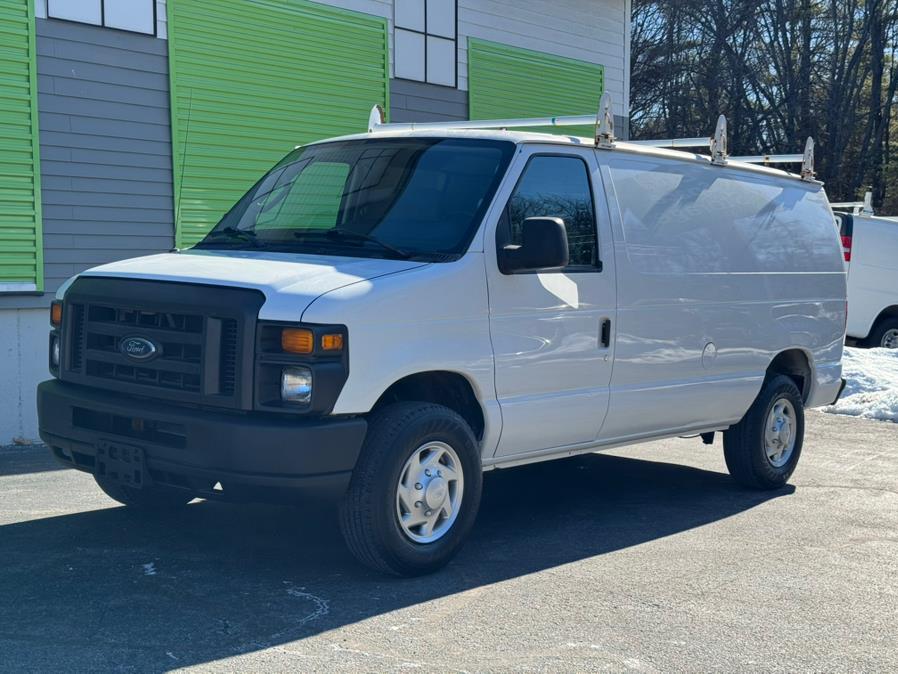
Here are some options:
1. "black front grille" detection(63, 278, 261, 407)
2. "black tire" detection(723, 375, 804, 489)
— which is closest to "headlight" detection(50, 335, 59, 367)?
"black front grille" detection(63, 278, 261, 407)

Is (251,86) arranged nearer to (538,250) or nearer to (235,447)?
(538,250)

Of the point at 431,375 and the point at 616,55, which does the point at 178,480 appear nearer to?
the point at 431,375

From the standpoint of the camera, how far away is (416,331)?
5.63m

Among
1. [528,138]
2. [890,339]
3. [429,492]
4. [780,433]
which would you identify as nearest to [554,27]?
[890,339]

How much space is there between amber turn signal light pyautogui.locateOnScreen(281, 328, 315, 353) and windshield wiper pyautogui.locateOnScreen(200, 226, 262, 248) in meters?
1.31

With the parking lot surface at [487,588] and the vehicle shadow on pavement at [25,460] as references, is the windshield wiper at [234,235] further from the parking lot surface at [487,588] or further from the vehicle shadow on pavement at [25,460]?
the vehicle shadow on pavement at [25,460]

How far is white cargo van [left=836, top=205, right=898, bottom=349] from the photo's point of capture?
672 inches

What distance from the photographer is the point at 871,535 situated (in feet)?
22.9

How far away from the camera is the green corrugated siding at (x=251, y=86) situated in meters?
11.9

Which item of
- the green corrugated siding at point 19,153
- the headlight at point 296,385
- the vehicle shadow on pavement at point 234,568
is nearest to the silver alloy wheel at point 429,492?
the vehicle shadow on pavement at point 234,568

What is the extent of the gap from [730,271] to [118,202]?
6.05 m

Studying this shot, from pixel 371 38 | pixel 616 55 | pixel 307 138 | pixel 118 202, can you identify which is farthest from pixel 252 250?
pixel 616 55

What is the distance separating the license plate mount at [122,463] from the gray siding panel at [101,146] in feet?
18.1

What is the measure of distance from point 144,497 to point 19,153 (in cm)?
489
